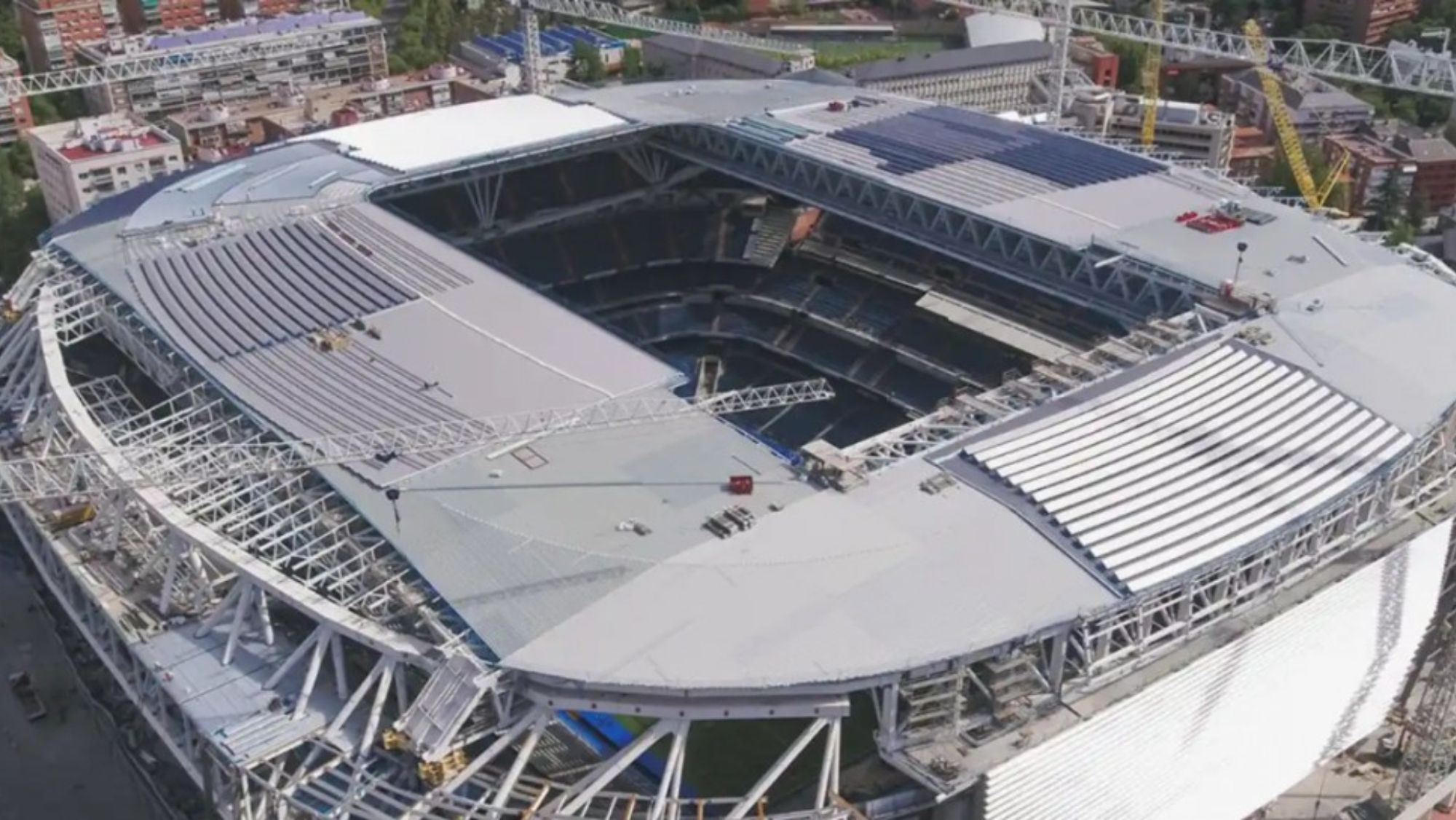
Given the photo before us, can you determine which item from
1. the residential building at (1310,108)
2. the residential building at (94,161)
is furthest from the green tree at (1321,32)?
the residential building at (94,161)

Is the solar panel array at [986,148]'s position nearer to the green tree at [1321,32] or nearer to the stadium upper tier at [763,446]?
the stadium upper tier at [763,446]

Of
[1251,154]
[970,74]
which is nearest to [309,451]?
[1251,154]

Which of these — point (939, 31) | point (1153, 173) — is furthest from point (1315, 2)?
point (1153, 173)

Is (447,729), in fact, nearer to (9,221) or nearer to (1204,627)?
(1204,627)

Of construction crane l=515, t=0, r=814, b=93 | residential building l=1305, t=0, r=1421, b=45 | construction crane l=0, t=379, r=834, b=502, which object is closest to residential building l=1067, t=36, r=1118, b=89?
residential building l=1305, t=0, r=1421, b=45

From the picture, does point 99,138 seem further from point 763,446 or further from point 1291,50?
point 1291,50
